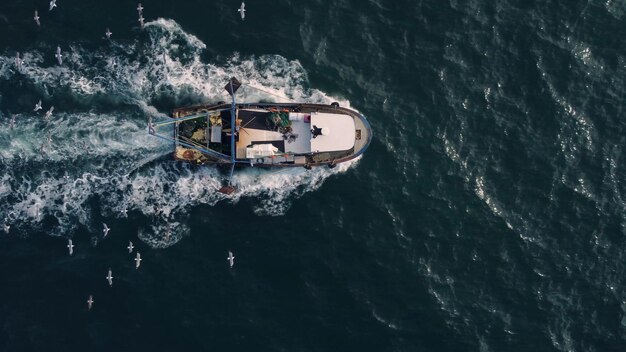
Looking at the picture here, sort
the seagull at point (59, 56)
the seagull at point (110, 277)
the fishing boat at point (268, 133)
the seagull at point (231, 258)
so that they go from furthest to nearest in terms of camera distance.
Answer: the seagull at point (59, 56), the fishing boat at point (268, 133), the seagull at point (231, 258), the seagull at point (110, 277)

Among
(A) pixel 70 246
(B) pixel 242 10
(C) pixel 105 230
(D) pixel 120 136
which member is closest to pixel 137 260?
(C) pixel 105 230

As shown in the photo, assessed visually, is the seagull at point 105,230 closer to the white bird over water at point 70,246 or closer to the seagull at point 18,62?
the white bird over water at point 70,246

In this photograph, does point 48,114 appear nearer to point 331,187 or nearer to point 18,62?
point 18,62

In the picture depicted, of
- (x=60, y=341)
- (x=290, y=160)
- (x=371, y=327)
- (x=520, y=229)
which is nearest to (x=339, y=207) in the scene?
(x=290, y=160)

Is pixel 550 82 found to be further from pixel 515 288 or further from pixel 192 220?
pixel 192 220

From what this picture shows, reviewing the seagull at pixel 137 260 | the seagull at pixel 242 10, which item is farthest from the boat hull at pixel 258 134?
the seagull at pixel 137 260

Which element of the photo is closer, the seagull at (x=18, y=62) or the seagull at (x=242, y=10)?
the seagull at (x=18, y=62)

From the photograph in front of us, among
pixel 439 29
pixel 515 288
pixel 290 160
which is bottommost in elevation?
pixel 515 288
